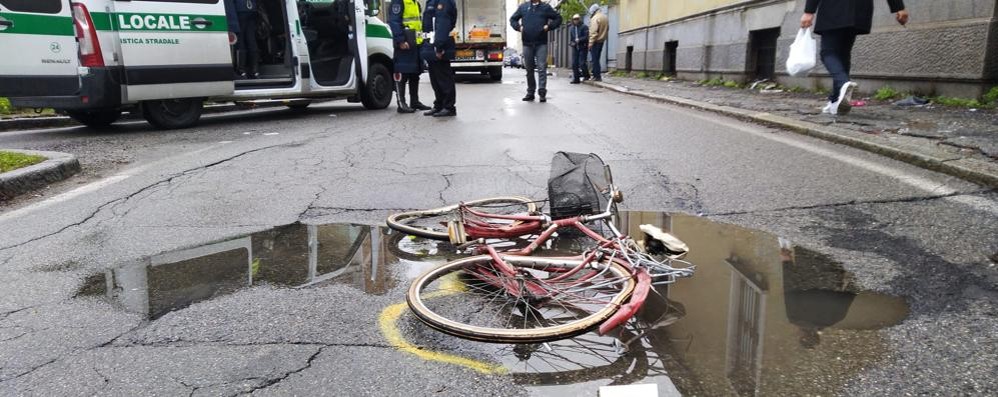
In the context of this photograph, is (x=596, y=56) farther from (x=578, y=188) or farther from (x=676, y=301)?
(x=676, y=301)

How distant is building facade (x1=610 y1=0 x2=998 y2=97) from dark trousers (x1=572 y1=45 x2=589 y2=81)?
6.68 ft

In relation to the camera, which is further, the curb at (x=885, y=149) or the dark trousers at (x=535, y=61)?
the dark trousers at (x=535, y=61)

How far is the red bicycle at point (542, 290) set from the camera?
246cm

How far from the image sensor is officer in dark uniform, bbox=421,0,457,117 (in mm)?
10117

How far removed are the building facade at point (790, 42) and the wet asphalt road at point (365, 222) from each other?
2721 mm

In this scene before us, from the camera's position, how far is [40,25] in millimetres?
7688

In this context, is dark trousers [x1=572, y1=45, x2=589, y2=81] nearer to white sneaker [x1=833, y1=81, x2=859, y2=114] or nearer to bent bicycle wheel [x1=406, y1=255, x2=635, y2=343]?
white sneaker [x1=833, y1=81, x2=859, y2=114]

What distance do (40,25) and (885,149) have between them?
29.6ft

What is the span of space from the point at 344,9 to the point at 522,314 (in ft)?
30.4

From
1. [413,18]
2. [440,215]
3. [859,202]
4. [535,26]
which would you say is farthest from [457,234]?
[535,26]

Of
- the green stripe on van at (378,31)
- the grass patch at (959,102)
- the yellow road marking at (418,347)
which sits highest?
the green stripe on van at (378,31)

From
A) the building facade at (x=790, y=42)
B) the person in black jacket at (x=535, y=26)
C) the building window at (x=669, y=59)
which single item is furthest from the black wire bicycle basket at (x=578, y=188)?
the building window at (x=669, y=59)

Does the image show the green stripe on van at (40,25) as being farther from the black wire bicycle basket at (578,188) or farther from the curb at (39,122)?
the black wire bicycle basket at (578,188)

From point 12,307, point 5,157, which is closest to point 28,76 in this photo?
point 5,157
